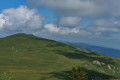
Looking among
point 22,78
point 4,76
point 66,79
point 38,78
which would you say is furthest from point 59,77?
point 4,76

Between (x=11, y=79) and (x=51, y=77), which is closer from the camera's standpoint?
(x=11, y=79)

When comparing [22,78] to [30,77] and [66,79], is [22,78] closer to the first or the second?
[30,77]

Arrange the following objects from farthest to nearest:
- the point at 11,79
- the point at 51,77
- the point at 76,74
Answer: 1. the point at 51,77
2. the point at 11,79
3. the point at 76,74

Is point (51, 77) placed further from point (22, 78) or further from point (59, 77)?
point (22, 78)

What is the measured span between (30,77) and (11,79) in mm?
20988

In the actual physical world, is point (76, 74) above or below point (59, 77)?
above

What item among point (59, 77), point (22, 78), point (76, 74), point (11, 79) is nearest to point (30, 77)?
point (22, 78)

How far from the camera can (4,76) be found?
180000 mm

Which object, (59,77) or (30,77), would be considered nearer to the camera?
(30,77)

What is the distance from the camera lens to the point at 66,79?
192m

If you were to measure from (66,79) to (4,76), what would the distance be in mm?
70949

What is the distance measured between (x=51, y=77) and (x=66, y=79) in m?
18.0

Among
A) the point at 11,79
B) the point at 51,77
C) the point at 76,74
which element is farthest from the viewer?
the point at 51,77

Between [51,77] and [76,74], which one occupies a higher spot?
[76,74]
